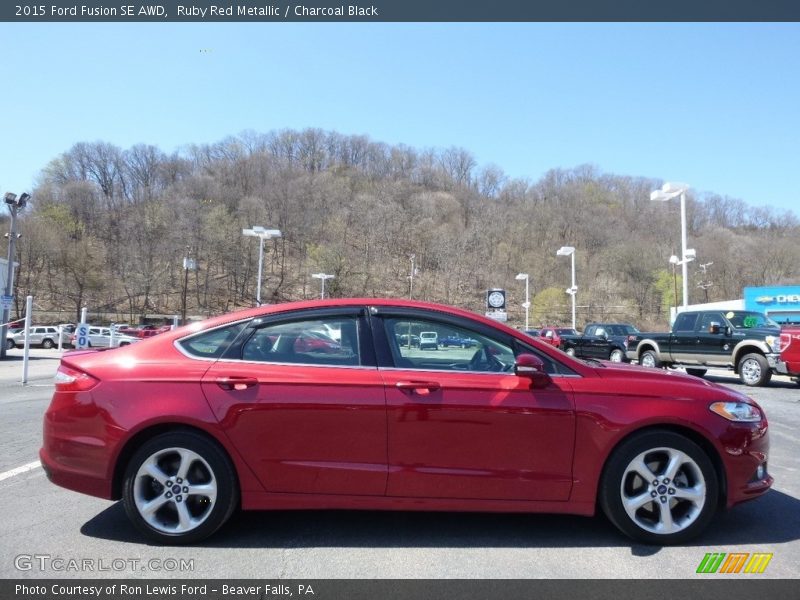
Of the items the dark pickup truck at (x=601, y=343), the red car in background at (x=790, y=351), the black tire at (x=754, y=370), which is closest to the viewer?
the red car in background at (x=790, y=351)

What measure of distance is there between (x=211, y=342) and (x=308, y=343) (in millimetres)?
673

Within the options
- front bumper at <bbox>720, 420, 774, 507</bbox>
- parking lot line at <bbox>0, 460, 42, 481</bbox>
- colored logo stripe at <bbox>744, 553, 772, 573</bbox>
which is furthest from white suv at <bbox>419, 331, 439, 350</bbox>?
parking lot line at <bbox>0, 460, 42, 481</bbox>

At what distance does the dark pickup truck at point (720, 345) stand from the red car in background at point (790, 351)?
300 mm

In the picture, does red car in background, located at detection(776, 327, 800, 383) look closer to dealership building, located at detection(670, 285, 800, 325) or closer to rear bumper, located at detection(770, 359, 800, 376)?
rear bumper, located at detection(770, 359, 800, 376)

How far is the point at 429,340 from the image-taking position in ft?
13.2

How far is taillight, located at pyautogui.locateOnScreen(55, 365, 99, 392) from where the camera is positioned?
3.96 m

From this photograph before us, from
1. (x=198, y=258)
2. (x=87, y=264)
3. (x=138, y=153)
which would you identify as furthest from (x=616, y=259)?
(x=138, y=153)

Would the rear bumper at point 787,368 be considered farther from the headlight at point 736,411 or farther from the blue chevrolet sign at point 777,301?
the blue chevrolet sign at point 777,301

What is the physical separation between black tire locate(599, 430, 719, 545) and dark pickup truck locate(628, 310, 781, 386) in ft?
39.2

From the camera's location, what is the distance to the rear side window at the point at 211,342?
4.05 m

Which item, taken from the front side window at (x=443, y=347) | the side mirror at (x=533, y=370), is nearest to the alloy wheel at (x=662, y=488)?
the side mirror at (x=533, y=370)

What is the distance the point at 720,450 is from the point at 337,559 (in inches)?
99.6
